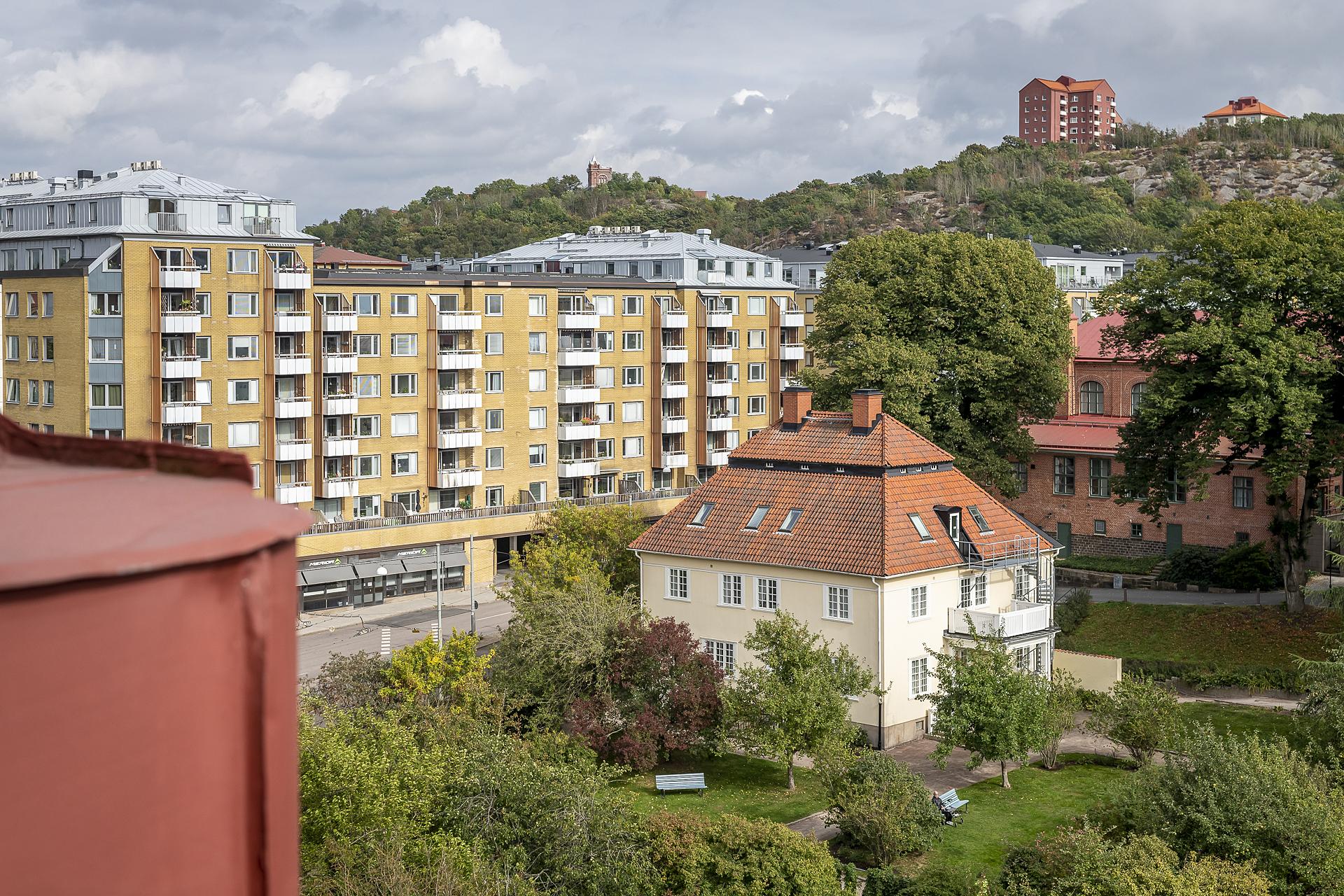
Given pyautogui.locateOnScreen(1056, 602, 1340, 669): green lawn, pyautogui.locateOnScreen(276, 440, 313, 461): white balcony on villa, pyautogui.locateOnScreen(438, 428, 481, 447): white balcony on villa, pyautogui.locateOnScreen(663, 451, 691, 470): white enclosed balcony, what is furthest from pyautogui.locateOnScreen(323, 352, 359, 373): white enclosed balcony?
pyautogui.locateOnScreen(1056, 602, 1340, 669): green lawn

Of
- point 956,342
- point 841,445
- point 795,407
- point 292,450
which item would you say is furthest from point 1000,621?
point 292,450

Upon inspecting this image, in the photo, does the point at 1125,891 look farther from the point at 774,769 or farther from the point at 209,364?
the point at 209,364

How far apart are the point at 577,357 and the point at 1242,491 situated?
1371 inches

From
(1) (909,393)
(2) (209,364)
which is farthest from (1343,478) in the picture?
(2) (209,364)

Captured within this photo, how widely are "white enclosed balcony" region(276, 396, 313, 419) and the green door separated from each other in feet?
135

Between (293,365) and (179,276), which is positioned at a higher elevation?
(179,276)

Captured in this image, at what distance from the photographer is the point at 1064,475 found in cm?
Result: 7662

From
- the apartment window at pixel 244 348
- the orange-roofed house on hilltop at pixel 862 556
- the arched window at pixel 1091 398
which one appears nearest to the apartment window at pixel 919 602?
the orange-roofed house on hilltop at pixel 862 556

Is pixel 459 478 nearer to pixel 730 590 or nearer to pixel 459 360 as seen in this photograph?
pixel 459 360

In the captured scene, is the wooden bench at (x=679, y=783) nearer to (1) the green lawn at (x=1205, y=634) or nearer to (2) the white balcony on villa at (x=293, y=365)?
(1) the green lawn at (x=1205, y=634)

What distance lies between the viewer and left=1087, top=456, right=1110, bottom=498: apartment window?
75062 millimetres

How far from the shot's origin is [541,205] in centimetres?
17925

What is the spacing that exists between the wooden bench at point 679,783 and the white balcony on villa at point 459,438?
37.8 metres

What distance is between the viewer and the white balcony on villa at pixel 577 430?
83000 millimetres
